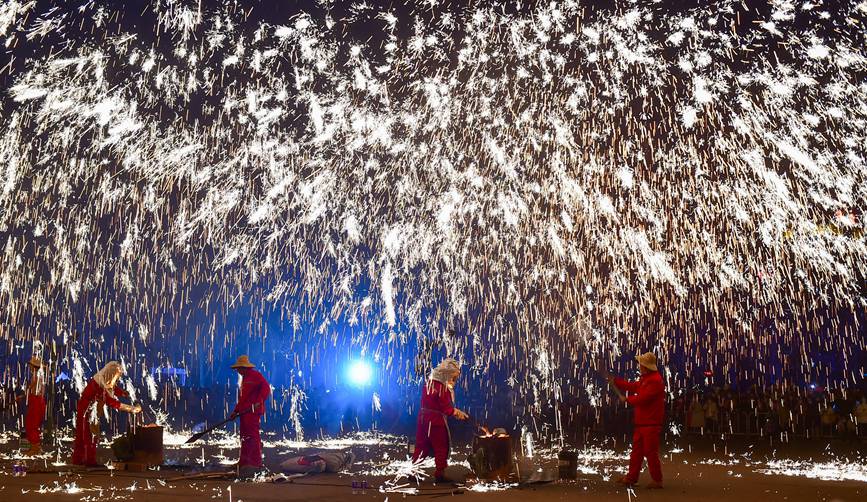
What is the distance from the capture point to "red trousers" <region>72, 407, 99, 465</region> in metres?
10.6

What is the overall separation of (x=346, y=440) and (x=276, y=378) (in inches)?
521

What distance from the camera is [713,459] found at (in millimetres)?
12594

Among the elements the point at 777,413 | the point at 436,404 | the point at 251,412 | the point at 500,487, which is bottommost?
the point at 500,487

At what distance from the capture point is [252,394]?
390 inches

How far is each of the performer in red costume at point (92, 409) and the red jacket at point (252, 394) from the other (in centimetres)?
153

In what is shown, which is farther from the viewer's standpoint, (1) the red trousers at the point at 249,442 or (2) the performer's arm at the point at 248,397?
(2) the performer's arm at the point at 248,397

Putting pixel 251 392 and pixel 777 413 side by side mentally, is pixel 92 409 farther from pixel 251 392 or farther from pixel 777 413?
pixel 777 413

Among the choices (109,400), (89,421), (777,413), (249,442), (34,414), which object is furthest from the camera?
(777,413)

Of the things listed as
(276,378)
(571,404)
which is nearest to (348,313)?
(276,378)

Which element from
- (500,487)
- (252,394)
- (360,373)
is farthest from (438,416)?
(360,373)

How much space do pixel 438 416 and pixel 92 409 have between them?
4749 mm

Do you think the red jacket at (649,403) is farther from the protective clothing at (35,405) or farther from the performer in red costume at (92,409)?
the protective clothing at (35,405)

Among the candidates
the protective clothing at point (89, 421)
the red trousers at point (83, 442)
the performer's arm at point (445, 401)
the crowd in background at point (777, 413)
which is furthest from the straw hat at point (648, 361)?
the crowd in background at point (777, 413)

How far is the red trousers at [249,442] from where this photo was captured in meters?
9.62
